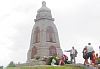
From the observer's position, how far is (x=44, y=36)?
171ft

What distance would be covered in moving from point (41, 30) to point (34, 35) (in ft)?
4.93

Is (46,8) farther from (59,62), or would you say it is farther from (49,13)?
(59,62)

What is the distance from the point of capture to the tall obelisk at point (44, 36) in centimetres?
5134

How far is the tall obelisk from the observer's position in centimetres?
5134

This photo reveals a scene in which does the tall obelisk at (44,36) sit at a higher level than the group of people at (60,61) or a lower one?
higher

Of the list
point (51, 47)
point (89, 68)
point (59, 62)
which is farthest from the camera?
point (51, 47)

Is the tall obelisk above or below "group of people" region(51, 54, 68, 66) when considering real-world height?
above

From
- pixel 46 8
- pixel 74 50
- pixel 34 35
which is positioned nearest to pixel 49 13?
pixel 46 8

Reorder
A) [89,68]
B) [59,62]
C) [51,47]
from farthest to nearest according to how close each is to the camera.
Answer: [51,47] → [59,62] → [89,68]

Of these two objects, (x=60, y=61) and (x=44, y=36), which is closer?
(x=60, y=61)

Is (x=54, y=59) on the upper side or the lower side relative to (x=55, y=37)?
lower

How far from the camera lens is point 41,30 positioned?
52.0 m

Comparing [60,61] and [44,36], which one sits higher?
[44,36]

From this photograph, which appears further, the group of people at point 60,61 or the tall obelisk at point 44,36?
the tall obelisk at point 44,36
